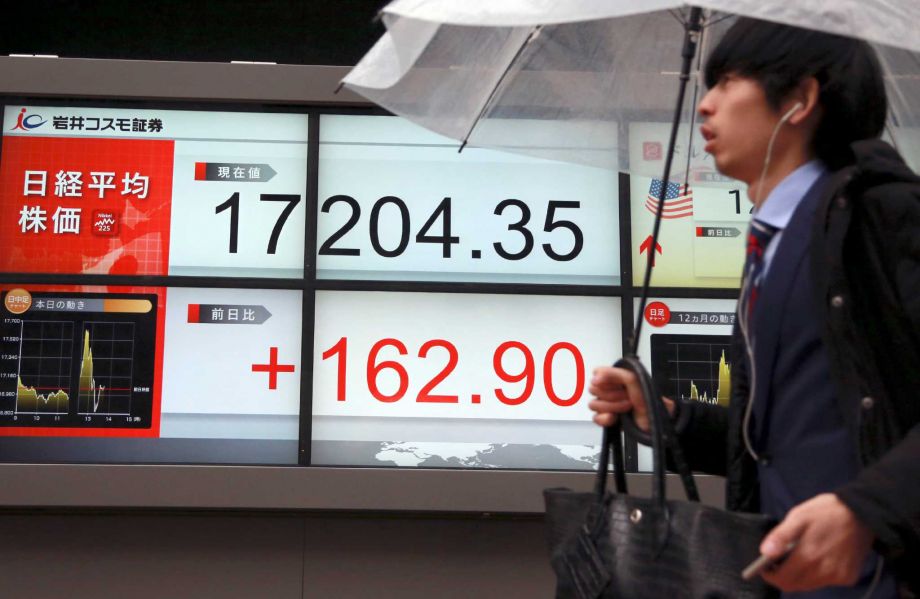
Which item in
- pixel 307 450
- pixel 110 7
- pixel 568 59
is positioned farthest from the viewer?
pixel 110 7

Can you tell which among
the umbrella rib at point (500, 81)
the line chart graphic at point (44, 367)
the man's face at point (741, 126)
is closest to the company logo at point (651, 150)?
the umbrella rib at point (500, 81)

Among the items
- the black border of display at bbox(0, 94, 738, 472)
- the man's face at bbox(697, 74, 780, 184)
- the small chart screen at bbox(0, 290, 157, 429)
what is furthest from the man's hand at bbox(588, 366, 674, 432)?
the small chart screen at bbox(0, 290, 157, 429)

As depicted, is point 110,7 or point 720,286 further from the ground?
point 110,7

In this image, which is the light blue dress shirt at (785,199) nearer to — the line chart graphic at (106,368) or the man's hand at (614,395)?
the man's hand at (614,395)

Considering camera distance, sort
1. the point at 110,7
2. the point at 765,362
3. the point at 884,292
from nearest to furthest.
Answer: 1. the point at 884,292
2. the point at 765,362
3. the point at 110,7

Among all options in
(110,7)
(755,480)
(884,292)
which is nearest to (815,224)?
(884,292)

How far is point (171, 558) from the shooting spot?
13.3 ft

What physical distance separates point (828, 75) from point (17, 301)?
3574mm

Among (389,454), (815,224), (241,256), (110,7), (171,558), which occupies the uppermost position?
(110,7)

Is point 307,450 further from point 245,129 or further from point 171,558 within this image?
point 245,129

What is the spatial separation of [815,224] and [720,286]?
2975mm

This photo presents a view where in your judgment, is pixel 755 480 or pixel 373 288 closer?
pixel 755 480

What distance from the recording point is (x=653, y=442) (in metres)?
1.42

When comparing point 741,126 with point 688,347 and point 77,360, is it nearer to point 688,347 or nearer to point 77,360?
point 688,347
